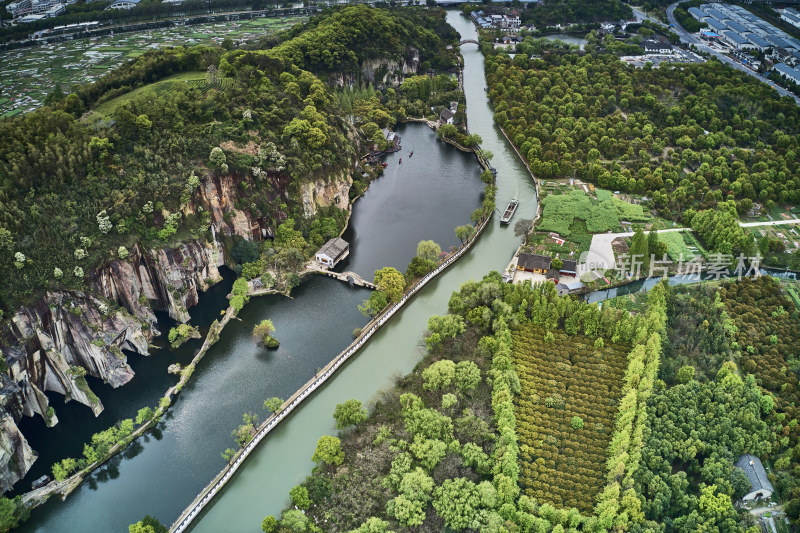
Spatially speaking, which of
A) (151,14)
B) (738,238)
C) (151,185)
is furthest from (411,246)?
Result: (151,14)

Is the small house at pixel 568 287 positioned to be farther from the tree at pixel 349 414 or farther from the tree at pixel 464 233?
the tree at pixel 349 414

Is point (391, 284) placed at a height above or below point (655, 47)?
below

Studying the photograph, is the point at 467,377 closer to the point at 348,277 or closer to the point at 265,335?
the point at 265,335

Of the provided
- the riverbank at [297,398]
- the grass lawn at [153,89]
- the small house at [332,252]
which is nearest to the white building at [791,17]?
the riverbank at [297,398]

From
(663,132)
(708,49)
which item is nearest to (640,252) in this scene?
(663,132)

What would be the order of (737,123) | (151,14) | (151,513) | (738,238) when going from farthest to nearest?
(151,14) < (737,123) < (738,238) < (151,513)

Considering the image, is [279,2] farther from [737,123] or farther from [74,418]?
[74,418]
